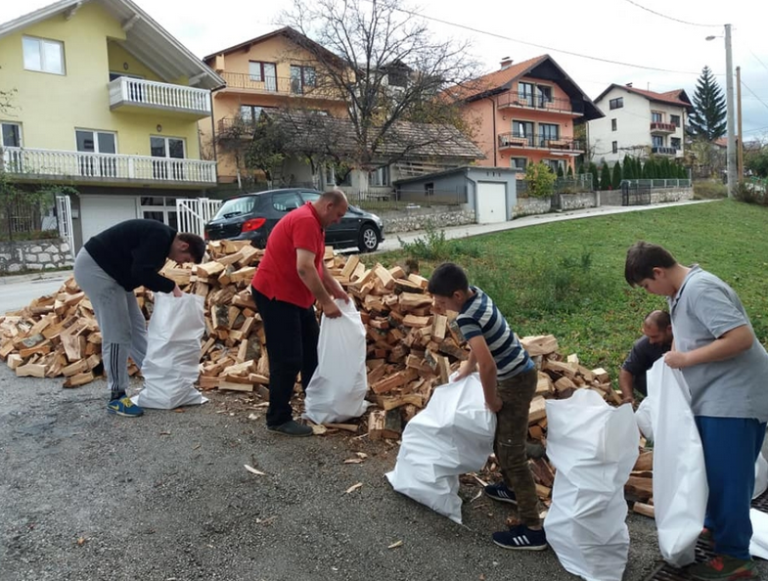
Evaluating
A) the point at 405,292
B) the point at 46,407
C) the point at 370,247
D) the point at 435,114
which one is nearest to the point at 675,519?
the point at 405,292

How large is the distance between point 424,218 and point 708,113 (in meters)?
65.9

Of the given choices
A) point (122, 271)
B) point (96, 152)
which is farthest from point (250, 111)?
point (122, 271)

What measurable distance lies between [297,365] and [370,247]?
9985 millimetres

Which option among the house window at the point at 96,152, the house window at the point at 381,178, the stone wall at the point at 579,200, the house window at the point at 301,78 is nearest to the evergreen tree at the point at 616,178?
the stone wall at the point at 579,200

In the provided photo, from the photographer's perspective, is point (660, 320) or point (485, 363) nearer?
point (485, 363)

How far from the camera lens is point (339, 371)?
439 cm

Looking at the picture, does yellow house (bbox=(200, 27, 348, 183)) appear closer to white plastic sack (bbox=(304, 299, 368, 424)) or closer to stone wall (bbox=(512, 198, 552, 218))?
stone wall (bbox=(512, 198, 552, 218))

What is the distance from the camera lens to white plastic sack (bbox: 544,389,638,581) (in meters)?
2.92

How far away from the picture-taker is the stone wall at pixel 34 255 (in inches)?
692

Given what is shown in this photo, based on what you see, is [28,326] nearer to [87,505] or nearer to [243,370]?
[243,370]

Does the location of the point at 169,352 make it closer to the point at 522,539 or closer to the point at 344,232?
the point at 522,539

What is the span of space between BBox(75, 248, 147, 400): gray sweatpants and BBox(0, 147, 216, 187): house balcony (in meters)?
18.4

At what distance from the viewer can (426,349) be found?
4.85m

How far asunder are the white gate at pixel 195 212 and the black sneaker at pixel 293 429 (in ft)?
54.3
